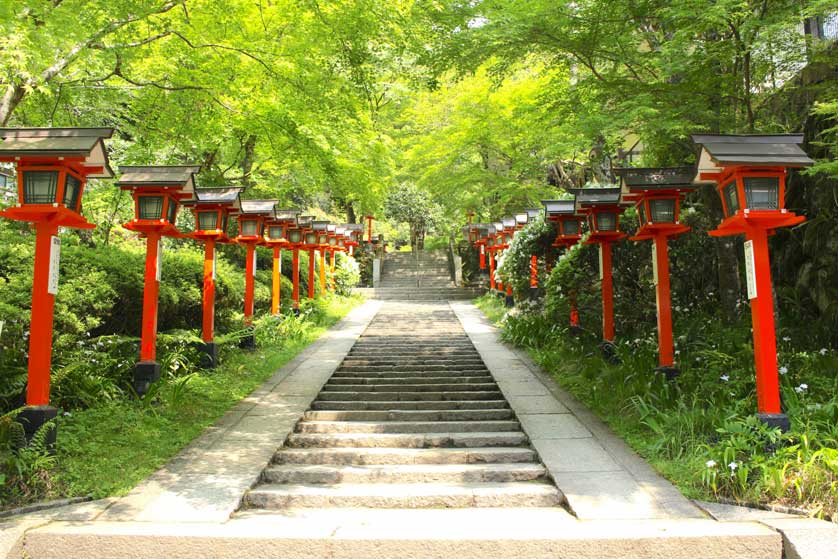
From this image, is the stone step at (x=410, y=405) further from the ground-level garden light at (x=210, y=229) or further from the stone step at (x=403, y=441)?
the ground-level garden light at (x=210, y=229)

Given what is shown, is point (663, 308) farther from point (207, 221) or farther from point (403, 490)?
point (207, 221)

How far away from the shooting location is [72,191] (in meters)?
6.00

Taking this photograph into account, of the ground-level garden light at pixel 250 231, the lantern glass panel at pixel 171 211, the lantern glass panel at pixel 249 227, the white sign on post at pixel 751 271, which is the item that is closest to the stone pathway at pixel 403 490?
the white sign on post at pixel 751 271

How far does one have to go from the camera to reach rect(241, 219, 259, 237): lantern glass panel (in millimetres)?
12109

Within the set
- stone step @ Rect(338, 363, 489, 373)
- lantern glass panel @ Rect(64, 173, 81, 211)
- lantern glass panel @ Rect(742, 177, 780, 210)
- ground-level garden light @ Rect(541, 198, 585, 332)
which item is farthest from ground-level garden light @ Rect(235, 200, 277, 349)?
lantern glass panel @ Rect(742, 177, 780, 210)

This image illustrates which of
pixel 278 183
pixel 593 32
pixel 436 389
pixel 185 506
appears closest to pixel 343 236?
pixel 278 183

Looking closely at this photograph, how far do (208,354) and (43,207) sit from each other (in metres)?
4.33

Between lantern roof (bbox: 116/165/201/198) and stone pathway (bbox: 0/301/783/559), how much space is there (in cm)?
323

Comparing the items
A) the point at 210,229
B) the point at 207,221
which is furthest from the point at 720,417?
the point at 207,221

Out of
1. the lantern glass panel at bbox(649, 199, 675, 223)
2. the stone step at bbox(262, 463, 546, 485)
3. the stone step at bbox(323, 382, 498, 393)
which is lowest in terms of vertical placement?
the stone step at bbox(262, 463, 546, 485)

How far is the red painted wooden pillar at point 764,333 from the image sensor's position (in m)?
5.56

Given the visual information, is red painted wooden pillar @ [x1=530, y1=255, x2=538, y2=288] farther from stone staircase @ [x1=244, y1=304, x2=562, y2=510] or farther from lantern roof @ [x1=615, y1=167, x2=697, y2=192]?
lantern roof @ [x1=615, y1=167, x2=697, y2=192]

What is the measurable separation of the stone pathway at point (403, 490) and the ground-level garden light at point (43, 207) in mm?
1338

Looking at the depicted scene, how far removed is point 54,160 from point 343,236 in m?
17.4
